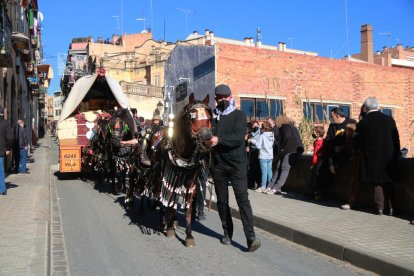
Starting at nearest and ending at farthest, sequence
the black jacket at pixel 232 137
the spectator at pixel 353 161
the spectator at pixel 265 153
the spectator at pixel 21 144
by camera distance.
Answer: the black jacket at pixel 232 137 < the spectator at pixel 353 161 < the spectator at pixel 265 153 < the spectator at pixel 21 144

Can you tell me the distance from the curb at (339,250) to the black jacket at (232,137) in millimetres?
1495

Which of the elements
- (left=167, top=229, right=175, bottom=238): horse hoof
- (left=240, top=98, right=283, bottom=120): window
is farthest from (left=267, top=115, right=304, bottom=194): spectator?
(left=240, top=98, right=283, bottom=120): window

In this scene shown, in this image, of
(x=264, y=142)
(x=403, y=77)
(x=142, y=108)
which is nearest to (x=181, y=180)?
(x=264, y=142)

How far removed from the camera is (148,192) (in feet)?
26.0

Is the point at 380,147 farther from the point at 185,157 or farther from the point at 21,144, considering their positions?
the point at 21,144

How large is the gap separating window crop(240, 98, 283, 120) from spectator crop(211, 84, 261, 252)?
16818 mm

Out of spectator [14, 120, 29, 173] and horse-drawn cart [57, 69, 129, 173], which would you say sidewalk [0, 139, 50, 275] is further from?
spectator [14, 120, 29, 173]

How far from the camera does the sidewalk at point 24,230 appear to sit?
18.1 feet

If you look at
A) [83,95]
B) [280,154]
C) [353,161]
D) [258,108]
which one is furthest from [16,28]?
[353,161]

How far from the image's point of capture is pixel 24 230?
7.38m

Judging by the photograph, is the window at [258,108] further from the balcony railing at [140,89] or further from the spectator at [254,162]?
the balcony railing at [140,89]

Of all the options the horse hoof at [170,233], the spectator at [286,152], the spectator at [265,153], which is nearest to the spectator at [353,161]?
the spectator at [286,152]

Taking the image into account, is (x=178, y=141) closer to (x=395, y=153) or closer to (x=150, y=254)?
(x=150, y=254)

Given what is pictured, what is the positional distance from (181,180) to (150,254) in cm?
109
